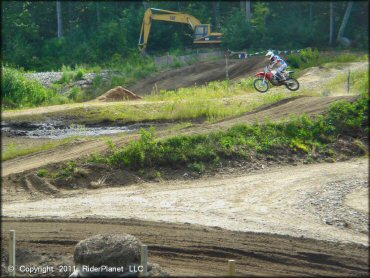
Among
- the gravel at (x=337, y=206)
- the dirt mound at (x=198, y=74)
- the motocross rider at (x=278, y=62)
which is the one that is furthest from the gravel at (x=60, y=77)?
the gravel at (x=337, y=206)

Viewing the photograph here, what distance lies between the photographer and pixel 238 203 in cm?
1880

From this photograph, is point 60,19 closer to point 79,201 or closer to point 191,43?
point 191,43

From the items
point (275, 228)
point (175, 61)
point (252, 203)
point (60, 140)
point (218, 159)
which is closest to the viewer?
point (275, 228)

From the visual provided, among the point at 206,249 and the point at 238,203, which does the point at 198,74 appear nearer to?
the point at 238,203

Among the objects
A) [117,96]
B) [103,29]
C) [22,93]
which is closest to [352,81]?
[117,96]

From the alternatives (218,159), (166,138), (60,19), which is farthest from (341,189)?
(60,19)

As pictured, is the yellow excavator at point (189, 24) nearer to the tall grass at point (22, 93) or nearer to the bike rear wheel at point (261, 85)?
the tall grass at point (22, 93)

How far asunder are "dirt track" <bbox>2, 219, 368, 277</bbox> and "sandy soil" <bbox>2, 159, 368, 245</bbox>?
0.68m

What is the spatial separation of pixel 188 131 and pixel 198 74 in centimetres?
1864

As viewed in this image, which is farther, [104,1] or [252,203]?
[104,1]

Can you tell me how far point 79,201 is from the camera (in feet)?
64.8

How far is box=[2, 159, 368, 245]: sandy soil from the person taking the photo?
16.6 meters

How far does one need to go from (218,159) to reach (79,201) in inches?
189

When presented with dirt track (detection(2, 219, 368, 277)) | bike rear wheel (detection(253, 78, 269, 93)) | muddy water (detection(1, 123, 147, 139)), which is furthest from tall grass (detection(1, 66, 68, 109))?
dirt track (detection(2, 219, 368, 277))
